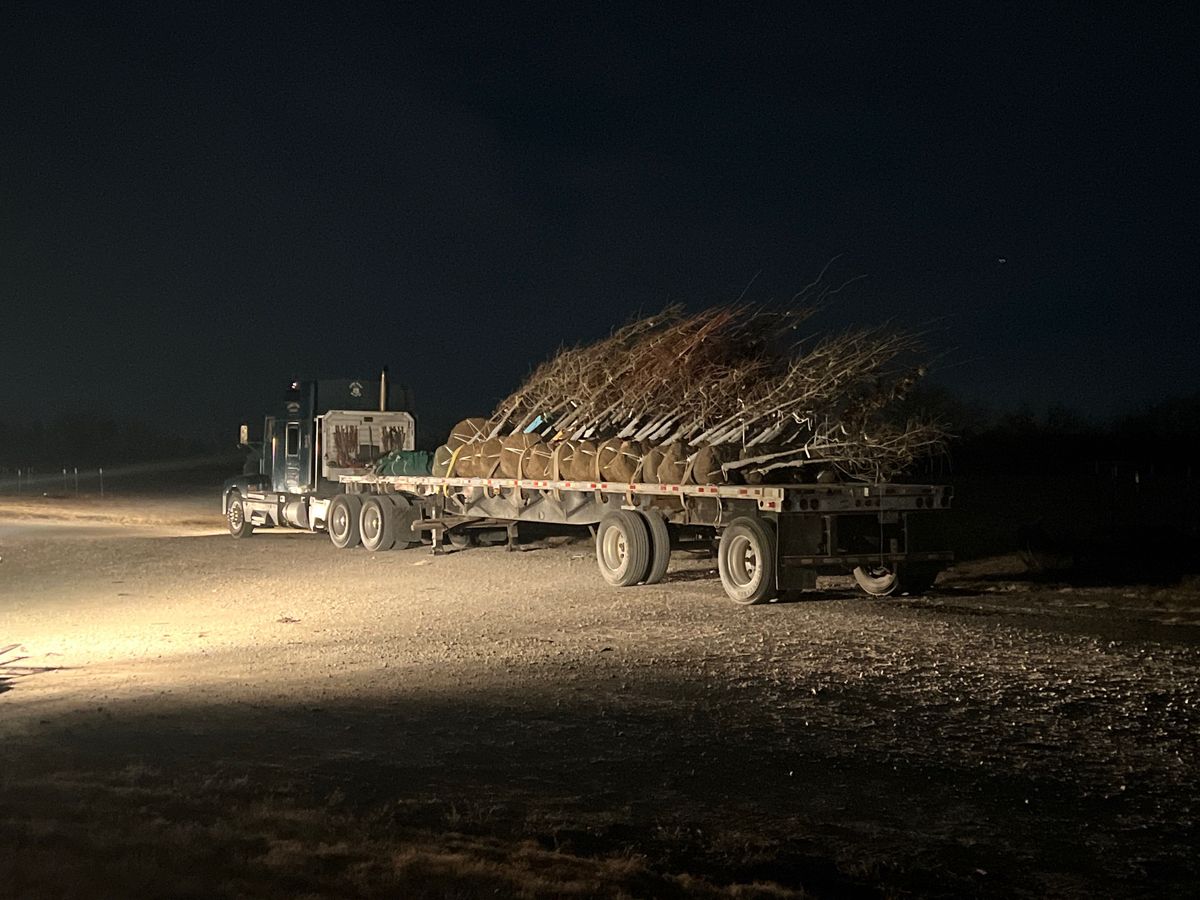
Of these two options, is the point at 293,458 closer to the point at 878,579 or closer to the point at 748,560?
the point at 748,560

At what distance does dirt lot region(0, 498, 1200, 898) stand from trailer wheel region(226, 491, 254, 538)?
12.6m

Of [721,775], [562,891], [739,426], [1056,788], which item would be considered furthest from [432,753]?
[739,426]

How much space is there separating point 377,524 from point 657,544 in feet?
28.0

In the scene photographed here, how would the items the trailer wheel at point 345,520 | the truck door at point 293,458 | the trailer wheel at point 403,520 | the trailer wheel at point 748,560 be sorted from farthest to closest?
the truck door at point 293,458 < the trailer wheel at point 345,520 < the trailer wheel at point 403,520 < the trailer wheel at point 748,560

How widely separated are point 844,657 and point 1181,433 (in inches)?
2374

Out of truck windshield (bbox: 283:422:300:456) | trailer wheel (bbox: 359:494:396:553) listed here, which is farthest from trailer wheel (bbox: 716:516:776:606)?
truck windshield (bbox: 283:422:300:456)

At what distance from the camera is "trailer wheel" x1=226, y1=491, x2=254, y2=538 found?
29.3m

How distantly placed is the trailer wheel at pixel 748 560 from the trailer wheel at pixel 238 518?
16.0 meters

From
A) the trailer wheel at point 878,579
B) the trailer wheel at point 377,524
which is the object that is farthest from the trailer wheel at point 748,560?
the trailer wheel at point 377,524

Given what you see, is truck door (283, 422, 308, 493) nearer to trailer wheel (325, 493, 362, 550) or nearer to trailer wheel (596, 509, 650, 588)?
trailer wheel (325, 493, 362, 550)

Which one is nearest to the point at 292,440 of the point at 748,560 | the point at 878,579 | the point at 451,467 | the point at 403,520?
the point at 403,520

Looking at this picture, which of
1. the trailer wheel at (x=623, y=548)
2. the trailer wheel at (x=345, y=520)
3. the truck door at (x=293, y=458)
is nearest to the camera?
the trailer wheel at (x=623, y=548)

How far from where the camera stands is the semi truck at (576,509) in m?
15.8

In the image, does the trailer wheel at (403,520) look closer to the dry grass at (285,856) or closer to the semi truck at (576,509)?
the semi truck at (576,509)
